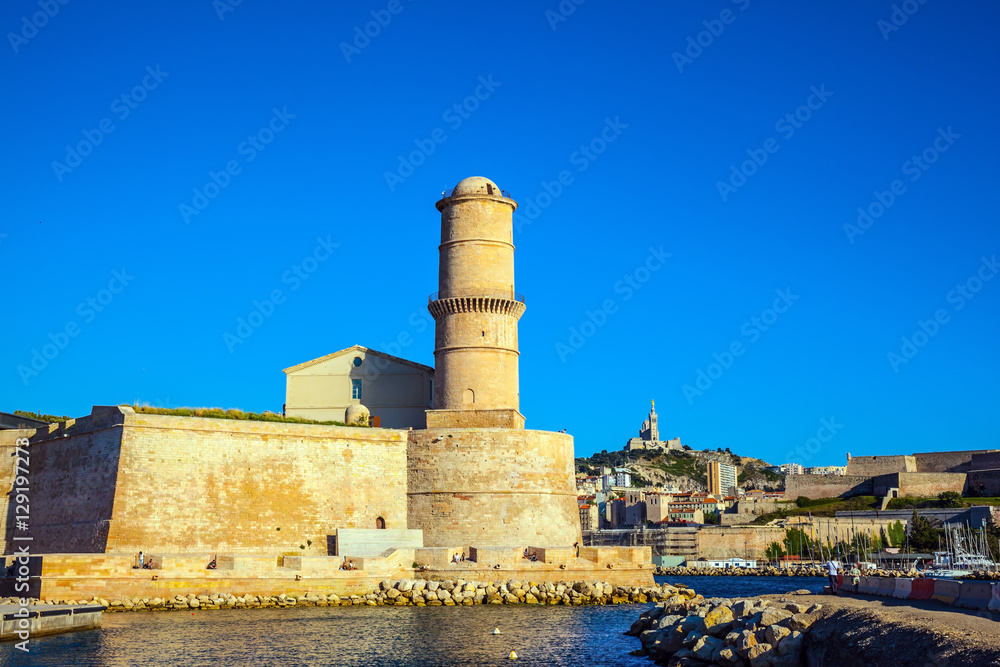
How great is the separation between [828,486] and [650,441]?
82183 mm

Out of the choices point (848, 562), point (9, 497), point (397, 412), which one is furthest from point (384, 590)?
point (848, 562)

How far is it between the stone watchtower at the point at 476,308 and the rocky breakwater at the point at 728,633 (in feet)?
40.9

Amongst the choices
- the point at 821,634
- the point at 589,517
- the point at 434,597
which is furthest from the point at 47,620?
the point at 589,517

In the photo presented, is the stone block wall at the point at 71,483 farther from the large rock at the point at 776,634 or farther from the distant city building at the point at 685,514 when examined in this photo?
the distant city building at the point at 685,514

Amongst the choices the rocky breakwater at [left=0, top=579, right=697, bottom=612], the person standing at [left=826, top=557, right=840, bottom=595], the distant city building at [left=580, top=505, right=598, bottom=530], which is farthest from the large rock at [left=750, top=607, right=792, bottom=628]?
the distant city building at [left=580, top=505, right=598, bottom=530]

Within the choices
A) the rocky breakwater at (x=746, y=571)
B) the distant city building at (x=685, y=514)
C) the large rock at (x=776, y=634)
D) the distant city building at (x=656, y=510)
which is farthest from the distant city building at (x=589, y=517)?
the large rock at (x=776, y=634)

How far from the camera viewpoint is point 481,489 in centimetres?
2677

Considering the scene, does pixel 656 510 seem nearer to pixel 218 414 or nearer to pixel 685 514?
pixel 685 514

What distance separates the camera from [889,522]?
5038 cm

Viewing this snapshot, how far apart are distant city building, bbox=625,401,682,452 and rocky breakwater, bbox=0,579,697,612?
108 meters

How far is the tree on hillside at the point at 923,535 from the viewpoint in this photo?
157ft

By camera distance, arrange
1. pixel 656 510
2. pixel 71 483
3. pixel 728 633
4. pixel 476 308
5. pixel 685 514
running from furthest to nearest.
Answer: pixel 656 510 < pixel 685 514 < pixel 476 308 < pixel 71 483 < pixel 728 633

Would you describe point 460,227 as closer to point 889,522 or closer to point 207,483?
point 207,483

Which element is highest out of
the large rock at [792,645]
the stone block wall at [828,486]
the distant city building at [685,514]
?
the stone block wall at [828,486]
